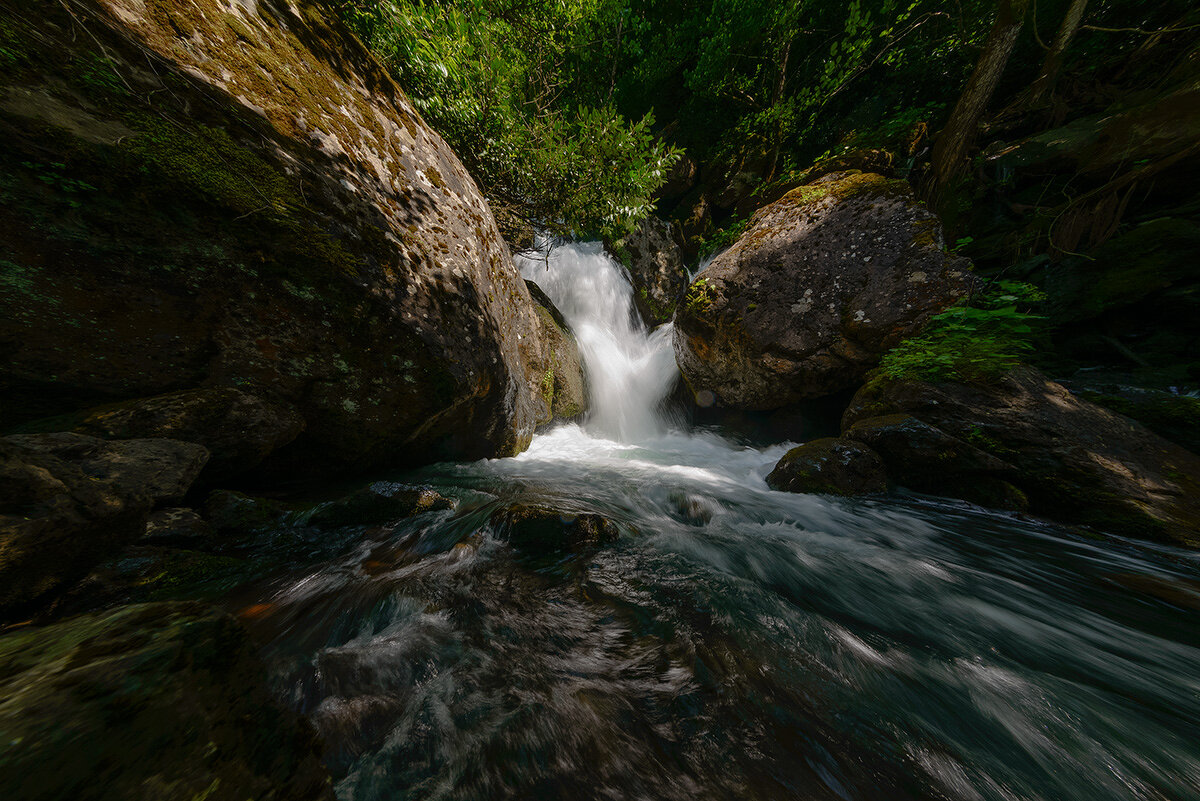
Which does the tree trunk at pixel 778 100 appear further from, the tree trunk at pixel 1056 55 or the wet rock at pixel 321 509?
the wet rock at pixel 321 509

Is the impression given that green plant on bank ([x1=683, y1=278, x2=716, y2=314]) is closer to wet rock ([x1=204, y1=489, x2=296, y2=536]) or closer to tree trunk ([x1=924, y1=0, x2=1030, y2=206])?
tree trunk ([x1=924, y1=0, x2=1030, y2=206])

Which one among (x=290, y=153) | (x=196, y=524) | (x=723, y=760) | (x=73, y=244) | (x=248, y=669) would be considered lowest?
(x=723, y=760)

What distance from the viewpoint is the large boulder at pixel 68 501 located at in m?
1.46

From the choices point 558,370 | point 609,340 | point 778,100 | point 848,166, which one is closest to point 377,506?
point 558,370

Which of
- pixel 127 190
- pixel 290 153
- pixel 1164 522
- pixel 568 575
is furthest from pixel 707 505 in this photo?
A: pixel 127 190

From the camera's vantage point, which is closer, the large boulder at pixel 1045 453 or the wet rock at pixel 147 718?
the wet rock at pixel 147 718

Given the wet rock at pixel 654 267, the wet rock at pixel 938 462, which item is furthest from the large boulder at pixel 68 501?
the wet rock at pixel 654 267

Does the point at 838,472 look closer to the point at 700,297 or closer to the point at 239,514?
the point at 700,297

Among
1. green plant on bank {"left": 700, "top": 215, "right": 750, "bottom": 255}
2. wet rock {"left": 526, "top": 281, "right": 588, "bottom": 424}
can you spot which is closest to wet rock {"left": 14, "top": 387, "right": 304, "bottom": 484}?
wet rock {"left": 526, "top": 281, "right": 588, "bottom": 424}

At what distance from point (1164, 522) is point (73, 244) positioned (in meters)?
8.30

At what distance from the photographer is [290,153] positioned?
2.51 metres

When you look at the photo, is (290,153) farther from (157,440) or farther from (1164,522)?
(1164,522)

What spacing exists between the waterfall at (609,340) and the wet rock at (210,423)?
5355mm

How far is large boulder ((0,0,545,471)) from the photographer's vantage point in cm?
190
